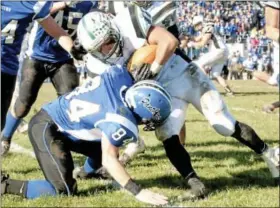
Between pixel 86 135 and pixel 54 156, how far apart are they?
0.85ft

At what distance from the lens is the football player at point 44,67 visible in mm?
5004

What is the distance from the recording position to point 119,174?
311 cm

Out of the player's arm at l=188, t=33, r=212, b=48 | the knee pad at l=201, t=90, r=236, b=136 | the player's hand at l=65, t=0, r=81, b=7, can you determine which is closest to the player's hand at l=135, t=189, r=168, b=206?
the knee pad at l=201, t=90, r=236, b=136

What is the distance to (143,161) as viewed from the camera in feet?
16.3

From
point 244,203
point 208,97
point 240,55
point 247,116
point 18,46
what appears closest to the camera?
point 244,203

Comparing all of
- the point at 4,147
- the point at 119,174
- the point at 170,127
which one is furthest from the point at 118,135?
the point at 4,147

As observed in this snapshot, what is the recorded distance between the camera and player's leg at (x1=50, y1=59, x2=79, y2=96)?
16.1ft

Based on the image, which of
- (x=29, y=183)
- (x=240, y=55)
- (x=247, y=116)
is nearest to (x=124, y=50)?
(x=29, y=183)

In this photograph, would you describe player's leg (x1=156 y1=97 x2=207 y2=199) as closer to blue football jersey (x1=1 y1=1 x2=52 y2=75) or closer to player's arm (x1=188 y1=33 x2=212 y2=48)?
blue football jersey (x1=1 y1=1 x2=52 y2=75)

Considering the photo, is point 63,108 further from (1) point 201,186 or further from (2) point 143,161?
(2) point 143,161

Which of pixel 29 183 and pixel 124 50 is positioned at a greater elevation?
pixel 124 50

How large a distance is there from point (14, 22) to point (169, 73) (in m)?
1.37

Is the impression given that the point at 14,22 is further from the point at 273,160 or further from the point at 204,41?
the point at 204,41

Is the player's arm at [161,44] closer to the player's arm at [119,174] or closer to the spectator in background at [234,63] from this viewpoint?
the player's arm at [119,174]
